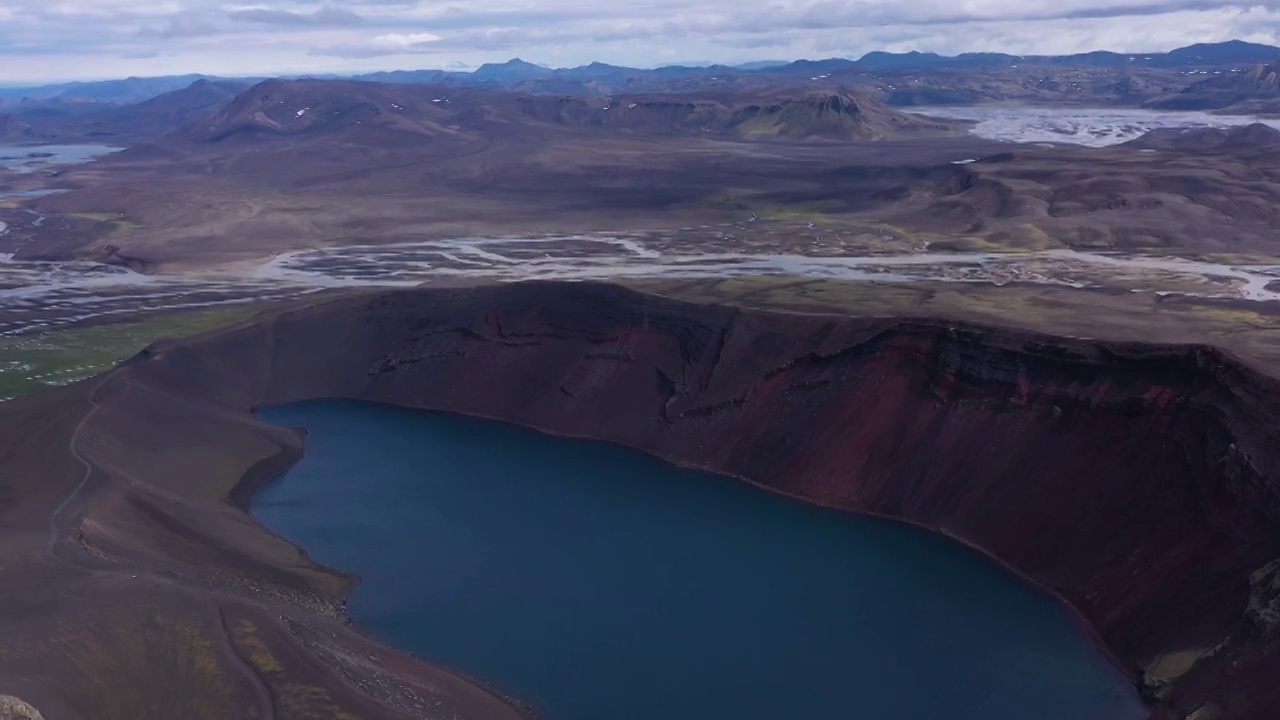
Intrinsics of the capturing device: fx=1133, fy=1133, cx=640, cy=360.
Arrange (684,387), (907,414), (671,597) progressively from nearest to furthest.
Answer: (671,597) → (907,414) → (684,387)

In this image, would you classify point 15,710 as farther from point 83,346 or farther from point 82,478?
point 83,346

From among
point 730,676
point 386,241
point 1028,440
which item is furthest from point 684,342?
point 386,241

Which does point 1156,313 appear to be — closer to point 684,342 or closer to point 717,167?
point 684,342

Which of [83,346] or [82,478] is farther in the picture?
[83,346]

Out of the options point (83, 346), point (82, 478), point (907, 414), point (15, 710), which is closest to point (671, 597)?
point (907, 414)

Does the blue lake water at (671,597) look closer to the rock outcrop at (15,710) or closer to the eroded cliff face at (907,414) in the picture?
the eroded cliff face at (907,414)

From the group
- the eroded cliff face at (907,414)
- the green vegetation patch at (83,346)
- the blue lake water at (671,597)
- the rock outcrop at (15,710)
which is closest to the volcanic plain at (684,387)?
the eroded cliff face at (907,414)
